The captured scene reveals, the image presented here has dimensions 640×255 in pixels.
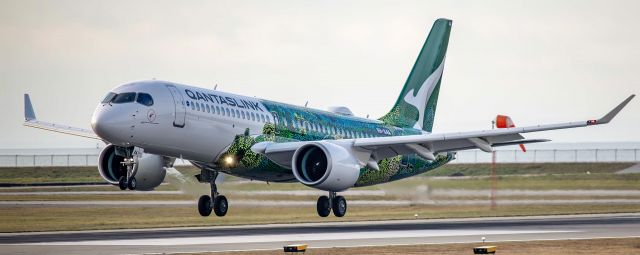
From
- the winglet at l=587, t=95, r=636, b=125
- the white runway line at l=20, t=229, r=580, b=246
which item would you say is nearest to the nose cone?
the white runway line at l=20, t=229, r=580, b=246

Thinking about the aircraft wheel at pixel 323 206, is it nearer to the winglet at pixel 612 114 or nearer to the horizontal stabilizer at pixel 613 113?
the winglet at pixel 612 114

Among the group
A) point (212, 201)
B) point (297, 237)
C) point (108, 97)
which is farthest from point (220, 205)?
point (108, 97)

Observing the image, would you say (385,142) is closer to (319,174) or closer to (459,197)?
(319,174)

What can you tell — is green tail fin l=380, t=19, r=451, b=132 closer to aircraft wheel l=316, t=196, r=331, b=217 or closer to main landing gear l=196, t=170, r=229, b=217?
aircraft wheel l=316, t=196, r=331, b=217

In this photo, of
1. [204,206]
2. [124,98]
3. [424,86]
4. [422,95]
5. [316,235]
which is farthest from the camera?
[424,86]

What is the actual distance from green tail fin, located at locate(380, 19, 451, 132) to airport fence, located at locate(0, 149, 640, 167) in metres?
63.5

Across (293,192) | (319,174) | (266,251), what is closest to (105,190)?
(293,192)

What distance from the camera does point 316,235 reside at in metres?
51.4

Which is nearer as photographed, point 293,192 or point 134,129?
point 134,129

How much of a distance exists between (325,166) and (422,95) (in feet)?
46.7

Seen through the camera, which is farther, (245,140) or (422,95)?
(422,95)

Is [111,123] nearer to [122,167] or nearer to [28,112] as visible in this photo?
[122,167]

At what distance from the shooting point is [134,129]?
47156mm

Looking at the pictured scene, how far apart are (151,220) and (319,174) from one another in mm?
12593
